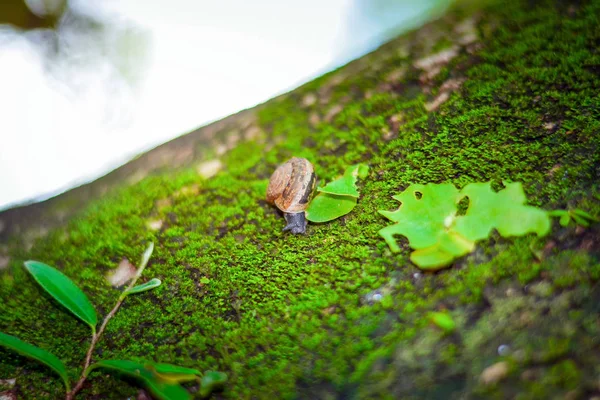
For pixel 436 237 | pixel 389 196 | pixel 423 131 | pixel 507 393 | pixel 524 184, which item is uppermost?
pixel 423 131

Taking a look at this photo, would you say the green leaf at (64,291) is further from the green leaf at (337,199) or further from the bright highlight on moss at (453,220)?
the bright highlight on moss at (453,220)

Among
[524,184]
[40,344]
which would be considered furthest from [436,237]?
[40,344]

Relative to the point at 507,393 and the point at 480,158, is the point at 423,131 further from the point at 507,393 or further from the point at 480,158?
the point at 507,393

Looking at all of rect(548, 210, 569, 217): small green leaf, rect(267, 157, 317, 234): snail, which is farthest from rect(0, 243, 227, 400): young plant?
rect(548, 210, 569, 217): small green leaf

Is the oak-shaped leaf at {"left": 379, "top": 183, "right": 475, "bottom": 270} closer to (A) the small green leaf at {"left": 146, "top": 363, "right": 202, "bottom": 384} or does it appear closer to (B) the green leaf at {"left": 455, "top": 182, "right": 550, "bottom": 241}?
(B) the green leaf at {"left": 455, "top": 182, "right": 550, "bottom": 241}

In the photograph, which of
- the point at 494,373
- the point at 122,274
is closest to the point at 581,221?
the point at 494,373

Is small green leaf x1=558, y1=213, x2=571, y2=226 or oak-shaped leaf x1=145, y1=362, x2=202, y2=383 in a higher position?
small green leaf x1=558, y1=213, x2=571, y2=226

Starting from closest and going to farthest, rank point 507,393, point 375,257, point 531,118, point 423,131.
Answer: point 507,393
point 375,257
point 531,118
point 423,131
